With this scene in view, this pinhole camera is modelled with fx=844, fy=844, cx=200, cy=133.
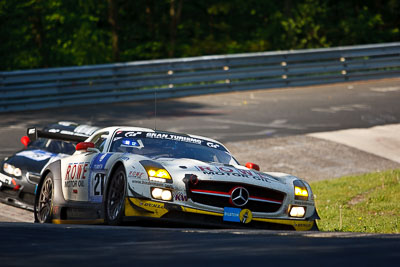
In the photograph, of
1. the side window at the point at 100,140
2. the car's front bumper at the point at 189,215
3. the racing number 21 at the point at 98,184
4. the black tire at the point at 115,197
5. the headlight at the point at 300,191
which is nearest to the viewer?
the car's front bumper at the point at 189,215

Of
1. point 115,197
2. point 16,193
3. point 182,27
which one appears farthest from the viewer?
point 182,27

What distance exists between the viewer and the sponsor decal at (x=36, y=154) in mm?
13175

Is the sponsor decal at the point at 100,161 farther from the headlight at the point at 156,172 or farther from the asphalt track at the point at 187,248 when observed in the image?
the asphalt track at the point at 187,248

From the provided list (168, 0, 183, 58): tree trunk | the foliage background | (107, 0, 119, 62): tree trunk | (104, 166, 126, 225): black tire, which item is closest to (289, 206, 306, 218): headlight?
(104, 166, 126, 225): black tire

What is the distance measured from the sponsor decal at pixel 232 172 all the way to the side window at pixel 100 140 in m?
1.67

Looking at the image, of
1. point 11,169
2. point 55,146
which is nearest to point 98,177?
point 11,169

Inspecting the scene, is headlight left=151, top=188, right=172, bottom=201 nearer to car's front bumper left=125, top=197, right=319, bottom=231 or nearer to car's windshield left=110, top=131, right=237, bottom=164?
car's front bumper left=125, top=197, right=319, bottom=231

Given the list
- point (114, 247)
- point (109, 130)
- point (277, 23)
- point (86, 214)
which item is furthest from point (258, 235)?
point (277, 23)

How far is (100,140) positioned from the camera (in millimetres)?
9992

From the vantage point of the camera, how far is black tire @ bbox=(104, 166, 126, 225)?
27.0ft

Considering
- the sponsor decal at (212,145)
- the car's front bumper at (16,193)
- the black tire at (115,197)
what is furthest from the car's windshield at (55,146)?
the black tire at (115,197)

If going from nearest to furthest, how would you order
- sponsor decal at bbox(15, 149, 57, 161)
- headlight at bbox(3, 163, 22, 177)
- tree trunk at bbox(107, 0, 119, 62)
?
headlight at bbox(3, 163, 22, 177), sponsor decal at bbox(15, 149, 57, 161), tree trunk at bbox(107, 0, 119, 62)

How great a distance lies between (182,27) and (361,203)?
2664 cm

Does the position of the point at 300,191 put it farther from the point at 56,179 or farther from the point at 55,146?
the point at 55,146
